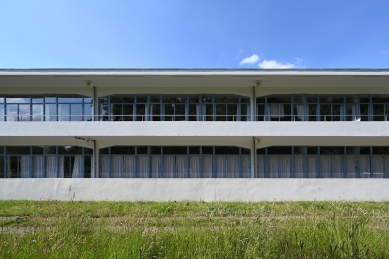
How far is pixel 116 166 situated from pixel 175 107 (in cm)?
527

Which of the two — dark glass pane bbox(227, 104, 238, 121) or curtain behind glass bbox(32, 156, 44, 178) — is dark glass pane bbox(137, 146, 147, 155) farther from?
curtain behind glass bbox(32, 156, 44, 178)

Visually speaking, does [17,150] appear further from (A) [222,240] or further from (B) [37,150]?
(A) [222,240]

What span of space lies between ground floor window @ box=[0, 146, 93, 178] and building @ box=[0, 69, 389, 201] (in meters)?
0.06

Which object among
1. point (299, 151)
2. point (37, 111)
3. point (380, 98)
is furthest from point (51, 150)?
point (380, 98)

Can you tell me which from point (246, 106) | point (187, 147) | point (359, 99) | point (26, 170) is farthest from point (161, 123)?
point (359, 99)

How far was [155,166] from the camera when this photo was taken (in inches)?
516

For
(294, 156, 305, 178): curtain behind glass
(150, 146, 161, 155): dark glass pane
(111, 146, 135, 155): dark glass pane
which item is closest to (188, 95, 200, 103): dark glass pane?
(150, 146, 161, 155): dark glass pane

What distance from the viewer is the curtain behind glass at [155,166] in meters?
13.1

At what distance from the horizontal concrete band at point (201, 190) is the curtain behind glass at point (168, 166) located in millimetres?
2436

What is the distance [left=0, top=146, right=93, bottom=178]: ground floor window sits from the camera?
13094 millimetres

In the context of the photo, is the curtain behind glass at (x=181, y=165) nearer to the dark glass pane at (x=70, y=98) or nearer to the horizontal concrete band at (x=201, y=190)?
the horizontal concrete band at (x=201, y=190)

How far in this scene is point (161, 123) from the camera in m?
11.6

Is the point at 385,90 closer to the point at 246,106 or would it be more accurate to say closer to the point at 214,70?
the point at 246,106

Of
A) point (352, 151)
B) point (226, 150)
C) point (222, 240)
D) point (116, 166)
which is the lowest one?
point (222, 240)
